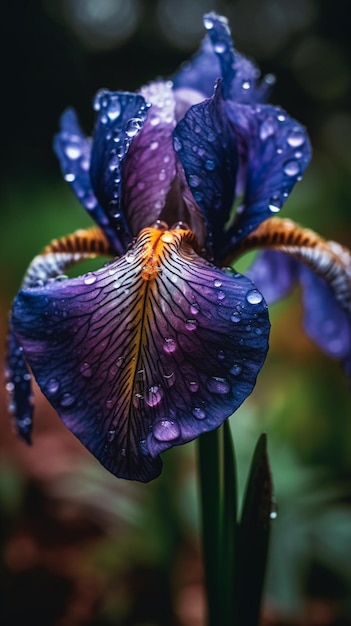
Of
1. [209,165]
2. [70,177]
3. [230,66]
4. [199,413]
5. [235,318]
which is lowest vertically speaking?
[199,413]

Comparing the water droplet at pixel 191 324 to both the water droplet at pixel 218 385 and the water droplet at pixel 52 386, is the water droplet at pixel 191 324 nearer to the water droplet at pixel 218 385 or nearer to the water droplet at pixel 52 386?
the water droplet at pixel 218 385

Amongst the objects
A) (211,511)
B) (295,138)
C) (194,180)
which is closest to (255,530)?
(211,511)

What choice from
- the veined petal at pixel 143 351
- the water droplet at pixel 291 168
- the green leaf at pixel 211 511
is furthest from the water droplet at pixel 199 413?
the water droplet at pixel 291 168

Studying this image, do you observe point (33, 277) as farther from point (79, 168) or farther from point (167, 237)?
point (167, 237)

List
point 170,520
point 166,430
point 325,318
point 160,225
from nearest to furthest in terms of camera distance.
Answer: point 166,430, point 160,225, point 325,318, point 170,520

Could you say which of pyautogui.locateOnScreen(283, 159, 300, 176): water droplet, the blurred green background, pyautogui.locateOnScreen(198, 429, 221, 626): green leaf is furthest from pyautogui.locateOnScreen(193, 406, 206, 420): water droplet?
the blurred green background

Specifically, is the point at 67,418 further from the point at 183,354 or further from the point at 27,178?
the point at 27,178
